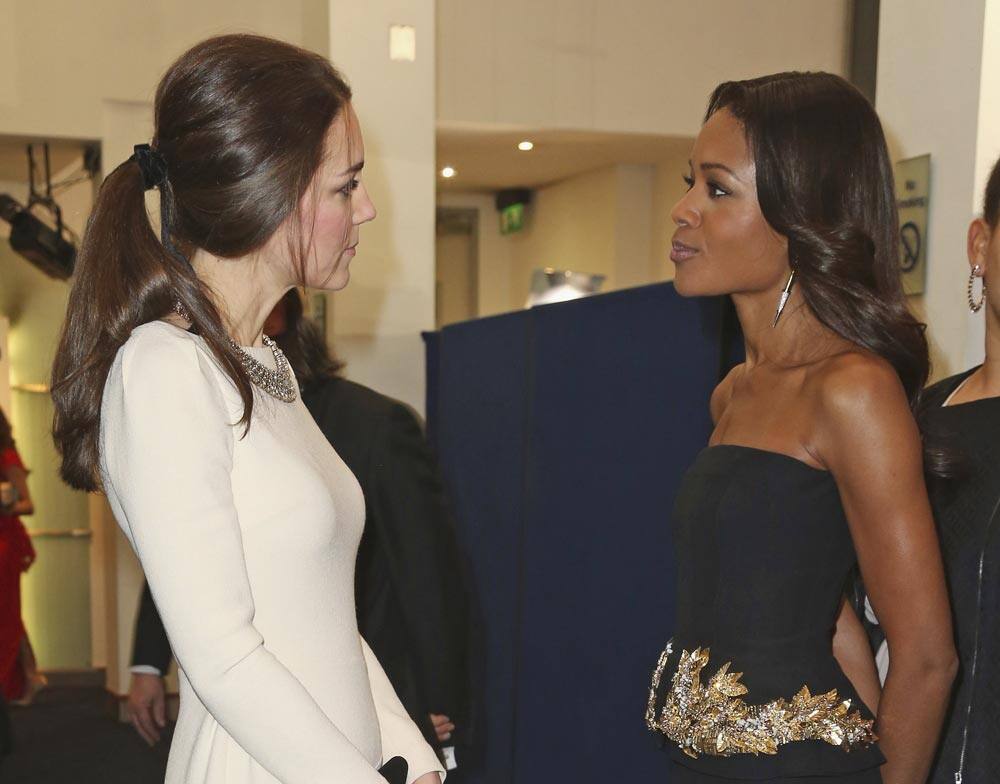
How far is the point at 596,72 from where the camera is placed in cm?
727

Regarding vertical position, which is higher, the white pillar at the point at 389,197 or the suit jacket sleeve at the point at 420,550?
the white pillar at the point at 389,197

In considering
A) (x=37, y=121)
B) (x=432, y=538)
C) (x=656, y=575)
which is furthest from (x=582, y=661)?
(x=37, y=121)

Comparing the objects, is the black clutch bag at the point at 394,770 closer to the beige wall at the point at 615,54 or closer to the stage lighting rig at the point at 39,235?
Answer: the stage lighting rig at the point at 39,235

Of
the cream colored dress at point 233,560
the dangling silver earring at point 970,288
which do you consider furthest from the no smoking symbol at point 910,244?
the cream colored dress at point 233,560

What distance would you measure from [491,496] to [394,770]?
2.21 meters

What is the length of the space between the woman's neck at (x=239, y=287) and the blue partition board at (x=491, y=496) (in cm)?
181

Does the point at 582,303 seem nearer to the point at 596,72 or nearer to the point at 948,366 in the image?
the point at 948,366

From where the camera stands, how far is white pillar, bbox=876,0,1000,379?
202 centimetres

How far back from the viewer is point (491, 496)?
343cm

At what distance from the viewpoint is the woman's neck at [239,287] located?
50.1 inches

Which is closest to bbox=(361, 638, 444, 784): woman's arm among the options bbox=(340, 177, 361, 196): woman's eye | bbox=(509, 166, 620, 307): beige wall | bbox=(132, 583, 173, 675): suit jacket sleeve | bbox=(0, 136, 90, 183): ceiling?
bbox=(340, 177, 361, 196): woman's eye

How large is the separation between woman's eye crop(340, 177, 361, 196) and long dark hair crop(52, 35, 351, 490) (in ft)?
0.15

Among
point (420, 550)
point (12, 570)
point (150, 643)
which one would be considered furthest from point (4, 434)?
point (420, 550)

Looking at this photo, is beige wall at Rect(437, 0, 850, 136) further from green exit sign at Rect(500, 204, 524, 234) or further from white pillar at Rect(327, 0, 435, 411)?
green exit sign at Rect(500, 204, 524, 234)
